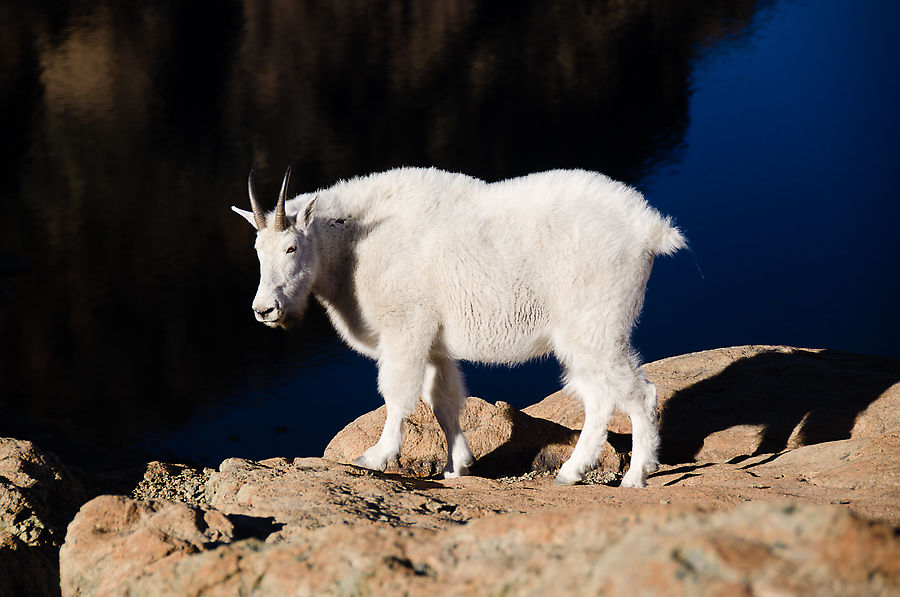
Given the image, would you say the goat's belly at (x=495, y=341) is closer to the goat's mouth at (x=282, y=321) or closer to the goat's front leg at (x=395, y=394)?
the goat's front leg at (x=395, y=394)

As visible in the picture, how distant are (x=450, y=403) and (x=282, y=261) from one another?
1.56 meters

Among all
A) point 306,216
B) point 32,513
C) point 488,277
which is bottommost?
point 32,513

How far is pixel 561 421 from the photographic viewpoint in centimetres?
775

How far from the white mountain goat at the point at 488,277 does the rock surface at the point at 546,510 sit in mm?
685

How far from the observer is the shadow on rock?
6.87 m

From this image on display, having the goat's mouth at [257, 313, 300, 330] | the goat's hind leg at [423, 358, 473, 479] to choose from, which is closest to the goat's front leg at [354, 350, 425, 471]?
the goat's hind leg at [423, 358, 473, 479]

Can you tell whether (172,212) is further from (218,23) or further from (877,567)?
(877,567)

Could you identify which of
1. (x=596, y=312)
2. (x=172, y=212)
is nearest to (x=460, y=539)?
(x=596, y=312)

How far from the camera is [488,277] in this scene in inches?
222

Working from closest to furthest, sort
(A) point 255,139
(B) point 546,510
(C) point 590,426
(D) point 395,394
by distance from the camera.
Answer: (B) point 546,510
(D) point 395,394
(C) point 590,426
(A) point 255,139

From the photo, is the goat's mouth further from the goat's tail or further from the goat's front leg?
the goat's tail

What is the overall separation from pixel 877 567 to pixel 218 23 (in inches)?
1040

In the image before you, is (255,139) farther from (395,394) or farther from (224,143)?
(395,394)

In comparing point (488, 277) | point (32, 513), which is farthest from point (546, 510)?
point (488, 277)
